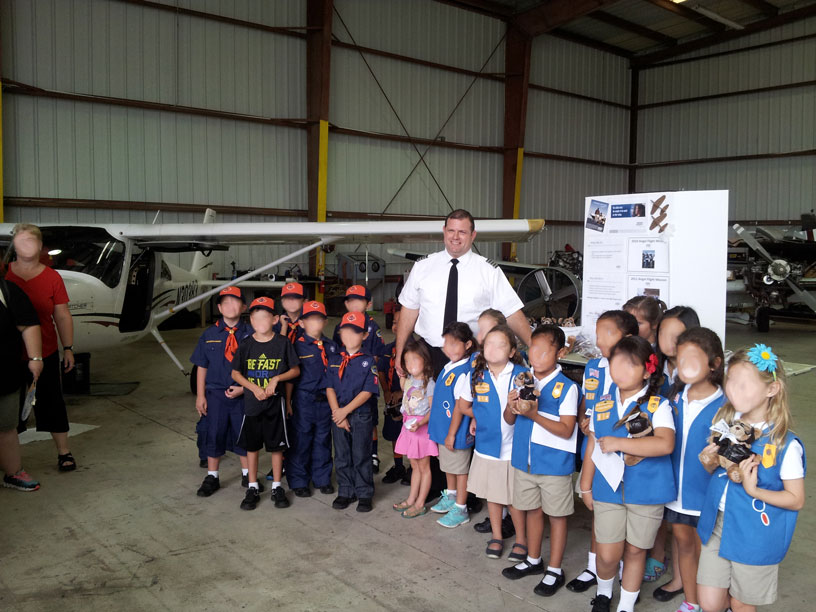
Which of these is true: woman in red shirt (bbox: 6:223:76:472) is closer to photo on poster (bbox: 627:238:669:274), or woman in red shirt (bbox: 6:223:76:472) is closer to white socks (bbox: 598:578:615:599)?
white socks (bbox: 598:578:615:599)

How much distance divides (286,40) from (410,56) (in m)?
3.55

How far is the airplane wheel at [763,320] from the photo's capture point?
→ 1346 cm

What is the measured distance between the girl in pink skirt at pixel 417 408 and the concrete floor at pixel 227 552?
0.36 m

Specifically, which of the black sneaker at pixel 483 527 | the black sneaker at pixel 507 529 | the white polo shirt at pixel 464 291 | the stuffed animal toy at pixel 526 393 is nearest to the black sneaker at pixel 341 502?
the black sneaker at pixel 483 527

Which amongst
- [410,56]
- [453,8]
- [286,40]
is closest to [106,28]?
[286,40]

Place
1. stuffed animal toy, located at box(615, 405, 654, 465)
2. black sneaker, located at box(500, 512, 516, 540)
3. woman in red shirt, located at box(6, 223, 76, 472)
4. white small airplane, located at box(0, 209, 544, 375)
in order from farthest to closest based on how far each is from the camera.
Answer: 1. white small airplane, located at box(0, 209, 544, 375)
2. woman in red shirt, located at box(6, 223, 76, 472)
3. black sneaker, located at box(500, 512, 516, 540)
4. stuffed animal toy, located at box(615, 405, 654, 465)

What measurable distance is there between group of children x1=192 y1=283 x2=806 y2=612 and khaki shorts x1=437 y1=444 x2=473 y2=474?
1 centimetres

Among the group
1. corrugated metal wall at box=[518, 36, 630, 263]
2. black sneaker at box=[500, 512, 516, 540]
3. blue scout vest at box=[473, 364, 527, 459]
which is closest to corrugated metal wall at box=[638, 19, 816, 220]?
corrugated metal wall at box=[518, 36, 630, 263]

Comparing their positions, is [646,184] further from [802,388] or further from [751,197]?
[802,388]

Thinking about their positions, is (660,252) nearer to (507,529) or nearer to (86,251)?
(507,529)

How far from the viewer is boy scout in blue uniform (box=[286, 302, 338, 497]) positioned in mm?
4035

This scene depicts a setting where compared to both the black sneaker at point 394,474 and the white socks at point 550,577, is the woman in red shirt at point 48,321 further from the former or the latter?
the white socks at point 550,577

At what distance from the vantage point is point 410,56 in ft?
54.9

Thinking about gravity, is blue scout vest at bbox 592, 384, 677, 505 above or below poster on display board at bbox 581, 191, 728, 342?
below
